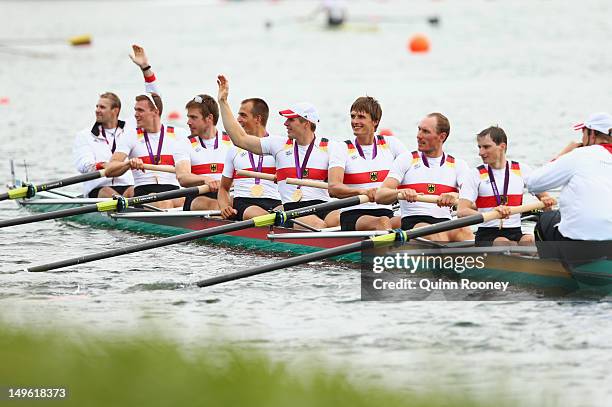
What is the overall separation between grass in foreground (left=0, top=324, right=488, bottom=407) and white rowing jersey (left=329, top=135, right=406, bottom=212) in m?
4.60

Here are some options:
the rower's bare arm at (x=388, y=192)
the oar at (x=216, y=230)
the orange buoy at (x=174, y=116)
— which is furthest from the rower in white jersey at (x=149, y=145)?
the orange buoy at (x=174, y=116)

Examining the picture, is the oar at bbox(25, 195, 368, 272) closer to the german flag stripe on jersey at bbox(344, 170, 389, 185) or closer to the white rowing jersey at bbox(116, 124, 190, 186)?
the german flag stripe on jersey at bbox(344, 170, 389, 185)

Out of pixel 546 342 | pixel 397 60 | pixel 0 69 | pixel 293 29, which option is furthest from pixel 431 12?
pixel 546 342

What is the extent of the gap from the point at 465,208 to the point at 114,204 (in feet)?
13.9

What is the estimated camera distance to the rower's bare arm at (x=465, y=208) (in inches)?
444

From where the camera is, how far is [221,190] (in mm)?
13562

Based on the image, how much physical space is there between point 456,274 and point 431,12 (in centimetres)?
4699

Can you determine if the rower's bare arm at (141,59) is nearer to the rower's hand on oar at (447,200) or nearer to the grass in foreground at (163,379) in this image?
the rower's hand on oar at (447,200)

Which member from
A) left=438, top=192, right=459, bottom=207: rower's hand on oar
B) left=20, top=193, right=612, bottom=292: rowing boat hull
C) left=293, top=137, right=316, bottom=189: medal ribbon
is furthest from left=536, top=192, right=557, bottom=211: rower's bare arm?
left=293, top=137, right=316, bottom=189: medal ribbon

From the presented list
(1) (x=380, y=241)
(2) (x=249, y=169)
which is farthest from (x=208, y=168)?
(1) (x=380, y=241)

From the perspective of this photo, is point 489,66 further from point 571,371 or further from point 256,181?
point 571,371

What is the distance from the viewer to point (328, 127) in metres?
25.6

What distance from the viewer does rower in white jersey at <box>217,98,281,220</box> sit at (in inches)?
522

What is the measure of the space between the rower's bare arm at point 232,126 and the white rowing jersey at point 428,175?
1.69 metres
